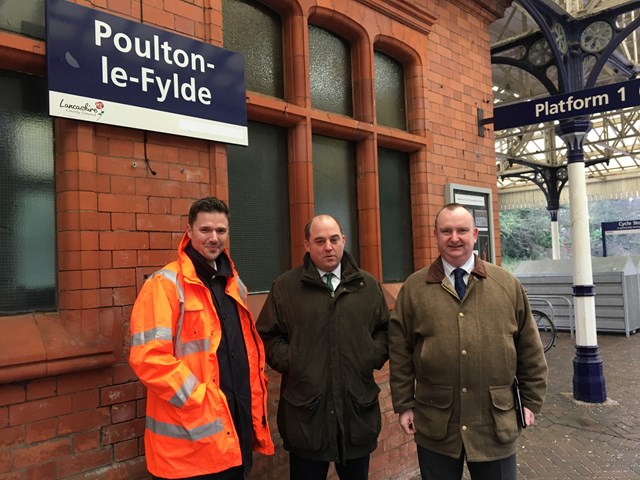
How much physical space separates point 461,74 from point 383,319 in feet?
10.5

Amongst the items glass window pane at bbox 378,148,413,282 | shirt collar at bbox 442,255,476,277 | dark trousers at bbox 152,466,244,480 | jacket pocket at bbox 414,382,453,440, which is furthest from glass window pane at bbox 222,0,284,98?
dark trousers at bbox 152,466,244,480

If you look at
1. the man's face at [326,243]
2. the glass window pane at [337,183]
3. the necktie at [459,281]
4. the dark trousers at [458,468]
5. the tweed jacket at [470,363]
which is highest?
the glass window pane at [337,183]

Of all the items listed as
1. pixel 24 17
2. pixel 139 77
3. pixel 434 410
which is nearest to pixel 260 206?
pixel 139 77

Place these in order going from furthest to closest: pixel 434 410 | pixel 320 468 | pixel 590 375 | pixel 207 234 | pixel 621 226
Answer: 1. pixel 621 226
2. pixel 590 375
3. pixel 320 468
4. pixel 434 410
5. pixel 207 234

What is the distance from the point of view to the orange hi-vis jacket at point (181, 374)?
6.50 ft

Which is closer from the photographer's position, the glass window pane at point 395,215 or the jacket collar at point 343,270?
the jacket collar at point 343,270

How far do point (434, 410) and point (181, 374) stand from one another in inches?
46.4

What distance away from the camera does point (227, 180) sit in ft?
10.3

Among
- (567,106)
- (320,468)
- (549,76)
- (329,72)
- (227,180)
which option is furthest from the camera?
(549,76)

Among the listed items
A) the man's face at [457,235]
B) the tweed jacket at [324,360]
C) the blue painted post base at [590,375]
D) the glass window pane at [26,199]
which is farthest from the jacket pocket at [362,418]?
the blue painted post base at [590,375]

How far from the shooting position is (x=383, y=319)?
106 inches

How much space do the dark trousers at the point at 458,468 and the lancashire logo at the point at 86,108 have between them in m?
2.27

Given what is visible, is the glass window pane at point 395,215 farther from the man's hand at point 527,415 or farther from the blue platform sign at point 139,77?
the man's hand at point 527,415

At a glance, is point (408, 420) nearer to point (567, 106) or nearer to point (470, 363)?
point (470, 363)
